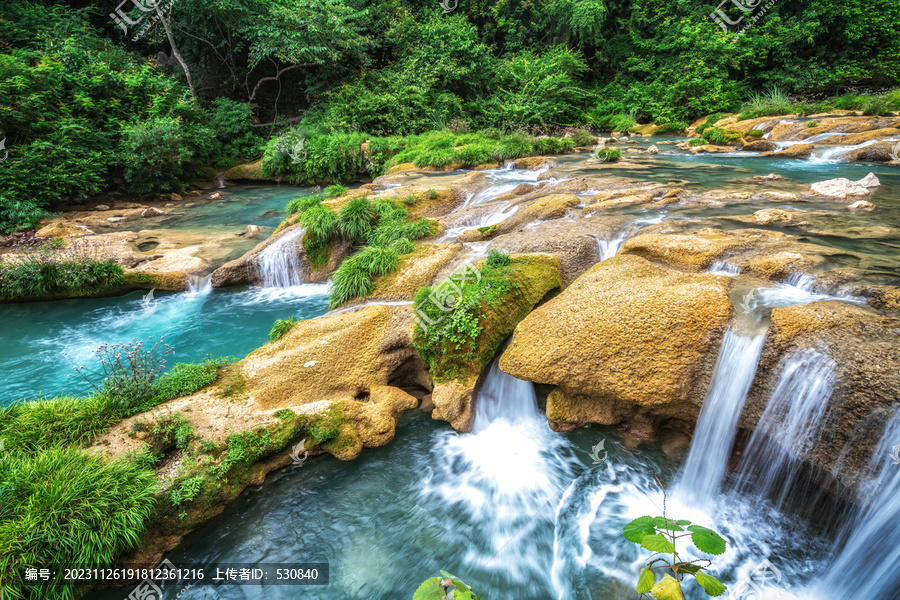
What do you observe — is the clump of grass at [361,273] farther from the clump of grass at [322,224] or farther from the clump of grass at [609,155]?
the clump of grass at [609,155]

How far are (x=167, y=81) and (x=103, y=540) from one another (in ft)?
59.7

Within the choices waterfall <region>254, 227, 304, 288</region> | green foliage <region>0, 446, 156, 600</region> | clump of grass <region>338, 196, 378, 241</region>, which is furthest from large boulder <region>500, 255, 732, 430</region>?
waterfall <region>254, 227, 304, 288</region>

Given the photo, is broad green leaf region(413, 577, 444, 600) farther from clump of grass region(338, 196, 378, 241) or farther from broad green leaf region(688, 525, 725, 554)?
clump of grass region(338, 196, 378, 241)

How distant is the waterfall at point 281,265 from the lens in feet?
28.7

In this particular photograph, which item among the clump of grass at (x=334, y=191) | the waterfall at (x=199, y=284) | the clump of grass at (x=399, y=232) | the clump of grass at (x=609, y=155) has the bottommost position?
the waterfall at (x=199, y=284)

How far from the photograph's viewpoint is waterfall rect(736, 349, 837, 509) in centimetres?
334

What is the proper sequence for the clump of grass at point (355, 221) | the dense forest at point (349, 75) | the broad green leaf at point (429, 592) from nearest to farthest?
the broad green leaf at point (429, 592), the clump of grass at point (355, 221), the dense forest at point (349, 75)

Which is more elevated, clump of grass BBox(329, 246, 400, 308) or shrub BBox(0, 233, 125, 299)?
clump of grass BBox(329, 246, 400, 308)

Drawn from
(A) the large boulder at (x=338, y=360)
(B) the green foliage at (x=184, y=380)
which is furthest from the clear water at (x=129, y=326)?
(A) the large boulder at (x=338, y=360)

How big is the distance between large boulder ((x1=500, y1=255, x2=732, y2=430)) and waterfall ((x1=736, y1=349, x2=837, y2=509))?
1.83ft

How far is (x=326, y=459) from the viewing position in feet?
15.1

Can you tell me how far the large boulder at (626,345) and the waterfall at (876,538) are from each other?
126cm

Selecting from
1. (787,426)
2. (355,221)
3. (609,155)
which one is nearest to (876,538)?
(787,426)

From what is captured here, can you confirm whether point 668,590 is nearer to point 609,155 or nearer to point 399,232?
point 399,232
